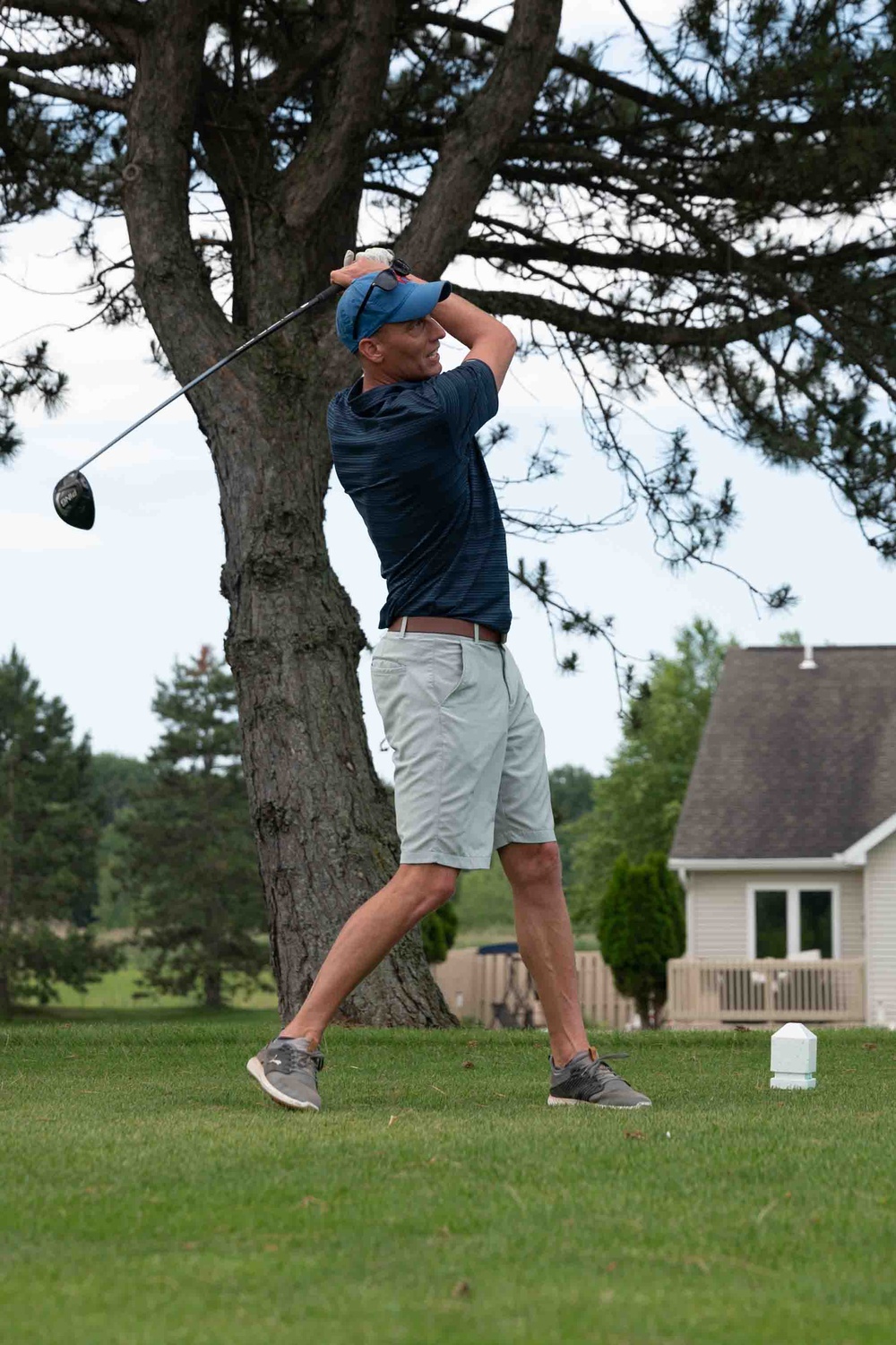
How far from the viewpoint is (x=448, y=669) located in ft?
13.0

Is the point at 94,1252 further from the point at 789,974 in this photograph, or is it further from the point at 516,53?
the point at 789,974

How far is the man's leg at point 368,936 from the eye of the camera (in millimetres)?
3854

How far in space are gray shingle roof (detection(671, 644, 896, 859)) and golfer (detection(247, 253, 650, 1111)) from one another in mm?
21149

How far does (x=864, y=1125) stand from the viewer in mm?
3531

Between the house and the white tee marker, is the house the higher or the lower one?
the higher one

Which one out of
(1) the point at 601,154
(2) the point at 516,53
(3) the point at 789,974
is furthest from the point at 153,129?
(3) the point at 789,974

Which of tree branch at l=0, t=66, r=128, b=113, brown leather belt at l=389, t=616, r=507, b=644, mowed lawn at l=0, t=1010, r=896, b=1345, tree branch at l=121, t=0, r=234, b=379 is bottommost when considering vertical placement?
mowed lawn at l=0, t=1010, r=896, b=1345

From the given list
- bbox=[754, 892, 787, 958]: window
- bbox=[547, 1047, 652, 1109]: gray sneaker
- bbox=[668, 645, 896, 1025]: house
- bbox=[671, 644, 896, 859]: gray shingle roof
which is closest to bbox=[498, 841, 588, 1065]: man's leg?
bbox=[547, 1047, 652, 1109]: gray sneaker

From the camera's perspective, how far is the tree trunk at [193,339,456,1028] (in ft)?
22.2

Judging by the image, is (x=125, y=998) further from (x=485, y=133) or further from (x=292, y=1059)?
(x=292, y=1059)

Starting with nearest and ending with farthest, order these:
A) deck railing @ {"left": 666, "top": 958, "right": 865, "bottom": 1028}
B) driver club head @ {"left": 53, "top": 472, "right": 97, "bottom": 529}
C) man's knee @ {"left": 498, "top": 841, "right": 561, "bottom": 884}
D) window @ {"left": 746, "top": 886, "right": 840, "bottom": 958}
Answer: man's knee @ {"left": 498, "top": 841, "right": 561, "bottom": 884}, driver club head @ {"left": 53, "top": 472, "right": 97, "bottom": 529}, deck railing @ {"left": 666, "top": 958, "right": 865, "bottom": 1028}, window @ {"left": 746, "top": 886, "right": 840, "bottom": 958}

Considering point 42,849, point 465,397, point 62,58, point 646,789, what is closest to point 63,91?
point 62,58

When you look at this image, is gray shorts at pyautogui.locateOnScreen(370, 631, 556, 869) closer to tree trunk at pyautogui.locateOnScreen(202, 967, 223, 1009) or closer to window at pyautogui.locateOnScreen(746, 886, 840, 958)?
window at pyautogui.locateOnScreen(746, 886, 840, 958)

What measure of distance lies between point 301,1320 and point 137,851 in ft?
163
